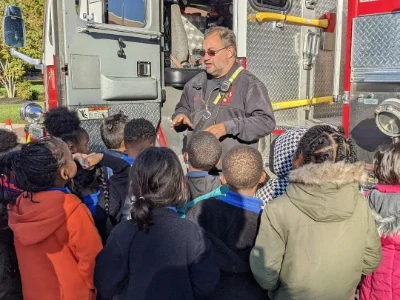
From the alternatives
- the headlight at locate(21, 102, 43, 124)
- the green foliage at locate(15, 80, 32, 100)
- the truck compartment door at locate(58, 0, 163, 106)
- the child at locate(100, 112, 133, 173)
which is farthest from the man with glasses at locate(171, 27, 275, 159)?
the green foliage at locate(15, 80, 32, 100)

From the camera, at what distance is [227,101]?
325cm

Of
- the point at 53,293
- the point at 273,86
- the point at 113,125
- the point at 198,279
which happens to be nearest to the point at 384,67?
the point at 273,86

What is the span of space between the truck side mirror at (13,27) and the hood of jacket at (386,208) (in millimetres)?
3520

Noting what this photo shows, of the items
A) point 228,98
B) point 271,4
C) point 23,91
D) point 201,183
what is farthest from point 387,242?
point 23,91

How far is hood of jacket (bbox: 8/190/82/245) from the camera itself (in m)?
2.00

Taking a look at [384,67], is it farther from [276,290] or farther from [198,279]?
[198,279]

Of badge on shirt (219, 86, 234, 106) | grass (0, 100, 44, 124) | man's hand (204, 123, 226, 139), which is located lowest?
grass (0, 100, 44, 124)

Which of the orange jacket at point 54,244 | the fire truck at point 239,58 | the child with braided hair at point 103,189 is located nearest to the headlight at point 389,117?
the fire truck at point 239,58

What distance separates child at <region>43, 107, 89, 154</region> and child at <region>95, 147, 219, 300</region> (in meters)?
1.10

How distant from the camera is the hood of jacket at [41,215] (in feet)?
6.56

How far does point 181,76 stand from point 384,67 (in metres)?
1.95

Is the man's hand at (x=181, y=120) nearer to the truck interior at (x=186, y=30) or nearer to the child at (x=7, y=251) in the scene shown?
the child at (x=7, y=251)

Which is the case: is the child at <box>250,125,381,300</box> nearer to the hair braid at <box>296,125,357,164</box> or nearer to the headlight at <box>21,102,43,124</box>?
the hair braid at <box>296,125,357,164</box>

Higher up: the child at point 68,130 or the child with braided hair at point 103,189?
the child at point 68,130
